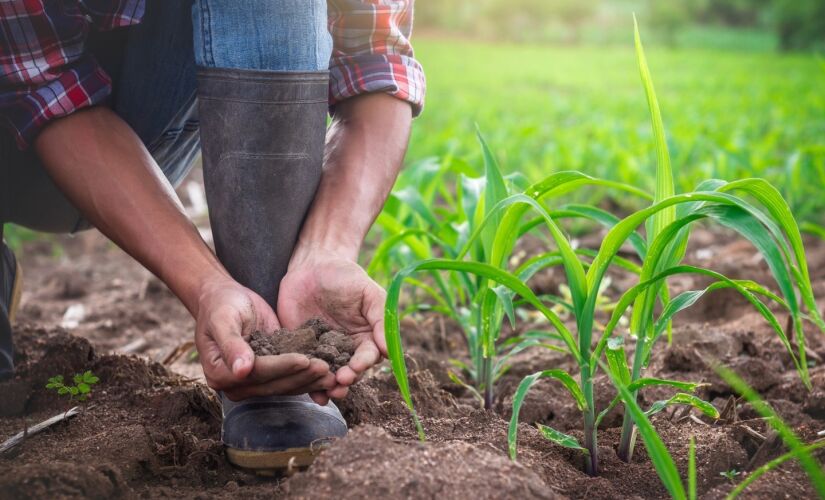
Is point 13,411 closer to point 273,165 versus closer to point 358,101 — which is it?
point 273,165

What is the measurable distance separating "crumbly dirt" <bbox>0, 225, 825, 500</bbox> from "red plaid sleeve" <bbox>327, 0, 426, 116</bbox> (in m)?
0.51

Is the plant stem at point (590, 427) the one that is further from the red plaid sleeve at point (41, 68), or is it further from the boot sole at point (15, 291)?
the boot sole at point (15, 291)

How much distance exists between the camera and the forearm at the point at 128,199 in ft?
4.08

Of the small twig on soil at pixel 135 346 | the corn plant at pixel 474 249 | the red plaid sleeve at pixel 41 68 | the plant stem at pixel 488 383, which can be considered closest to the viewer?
the red plaid sleeve at pixel 41 68

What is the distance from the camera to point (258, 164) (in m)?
1.31

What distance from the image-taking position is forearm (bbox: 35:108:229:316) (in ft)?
4.08

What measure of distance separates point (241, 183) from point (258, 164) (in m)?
0.04

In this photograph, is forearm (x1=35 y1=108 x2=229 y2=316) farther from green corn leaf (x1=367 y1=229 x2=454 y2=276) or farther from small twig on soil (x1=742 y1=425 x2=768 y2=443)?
small twig on soil (x1=742 y1=425 x2=768 y2=443)

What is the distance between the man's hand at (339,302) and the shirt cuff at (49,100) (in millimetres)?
407

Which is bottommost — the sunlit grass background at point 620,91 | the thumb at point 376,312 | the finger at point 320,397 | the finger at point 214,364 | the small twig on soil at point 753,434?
the sunlit grass background at point 620,91

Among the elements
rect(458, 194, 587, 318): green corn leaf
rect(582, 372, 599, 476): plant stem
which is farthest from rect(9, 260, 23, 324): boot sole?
rect(582, 372, 599, 476): plant stem

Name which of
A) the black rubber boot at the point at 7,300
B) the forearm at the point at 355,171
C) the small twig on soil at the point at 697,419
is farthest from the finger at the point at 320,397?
the black rubber boot at the point at 7,300

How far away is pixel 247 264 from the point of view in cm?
131

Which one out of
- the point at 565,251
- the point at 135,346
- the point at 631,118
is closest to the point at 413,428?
the point at 565,251
